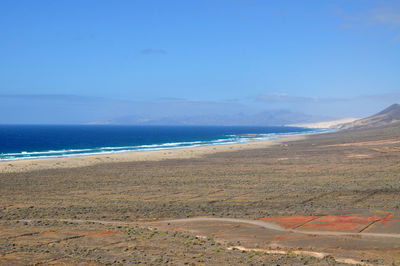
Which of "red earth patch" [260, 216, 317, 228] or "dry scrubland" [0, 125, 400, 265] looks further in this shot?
"red earth patch" [260, 216, 317, 228]

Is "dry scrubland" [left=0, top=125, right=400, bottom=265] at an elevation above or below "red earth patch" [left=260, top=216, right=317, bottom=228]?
above

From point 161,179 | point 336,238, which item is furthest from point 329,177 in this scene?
point 336,238

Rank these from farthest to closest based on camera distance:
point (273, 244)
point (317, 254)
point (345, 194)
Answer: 1. point (345, 194)
2. point (273, 244)
3. point (317, 254)

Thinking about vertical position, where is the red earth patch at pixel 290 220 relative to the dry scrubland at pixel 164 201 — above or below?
below

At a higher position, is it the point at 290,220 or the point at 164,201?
the point at 164,201

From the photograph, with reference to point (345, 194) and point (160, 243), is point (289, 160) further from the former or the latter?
point (160, 243)

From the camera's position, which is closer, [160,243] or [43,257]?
[43,257]

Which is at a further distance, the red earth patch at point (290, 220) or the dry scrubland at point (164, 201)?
the red earth patch at point (290, 220)

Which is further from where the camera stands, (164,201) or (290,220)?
(164,201)
